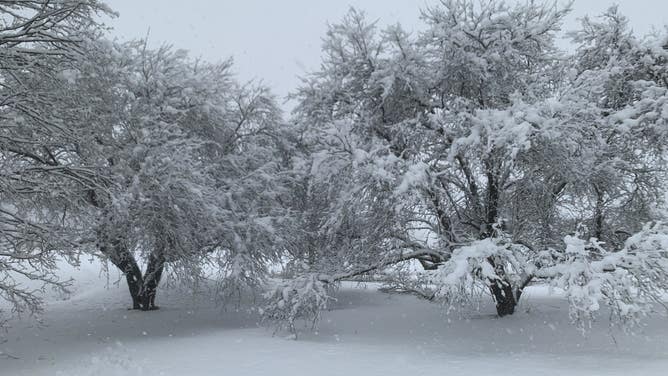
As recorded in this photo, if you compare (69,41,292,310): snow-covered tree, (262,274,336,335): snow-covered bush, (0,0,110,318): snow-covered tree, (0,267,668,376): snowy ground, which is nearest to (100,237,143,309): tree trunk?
(69,41,292,310): snow-covered tree

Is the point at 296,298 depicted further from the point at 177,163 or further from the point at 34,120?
the point at 34,120

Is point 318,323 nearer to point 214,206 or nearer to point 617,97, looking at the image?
point 214,206

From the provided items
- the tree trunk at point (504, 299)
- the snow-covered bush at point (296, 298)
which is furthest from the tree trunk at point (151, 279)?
the tree trunk at point (504, 299)

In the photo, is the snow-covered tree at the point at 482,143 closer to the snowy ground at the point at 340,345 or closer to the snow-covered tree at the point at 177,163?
the snowy ground at the point at 340,345

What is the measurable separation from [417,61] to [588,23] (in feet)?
16.8

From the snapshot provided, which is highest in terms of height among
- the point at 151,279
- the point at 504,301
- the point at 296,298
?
the point at 151,279

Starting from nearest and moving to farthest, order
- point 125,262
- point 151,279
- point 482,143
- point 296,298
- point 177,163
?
point 482,143 → point 296,298 → point 177,163 → point 125,262 → point 151,279

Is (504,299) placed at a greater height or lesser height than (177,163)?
lesser

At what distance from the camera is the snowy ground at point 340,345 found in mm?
8344

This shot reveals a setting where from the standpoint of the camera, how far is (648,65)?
494 inches

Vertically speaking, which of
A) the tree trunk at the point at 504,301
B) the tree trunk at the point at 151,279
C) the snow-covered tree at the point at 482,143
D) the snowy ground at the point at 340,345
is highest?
the snow-covered tree at the point at 482,143

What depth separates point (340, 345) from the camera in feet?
34.4

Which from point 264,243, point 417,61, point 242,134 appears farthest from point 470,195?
point 242,134

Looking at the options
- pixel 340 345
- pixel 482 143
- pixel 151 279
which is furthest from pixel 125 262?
pixel 482 143
